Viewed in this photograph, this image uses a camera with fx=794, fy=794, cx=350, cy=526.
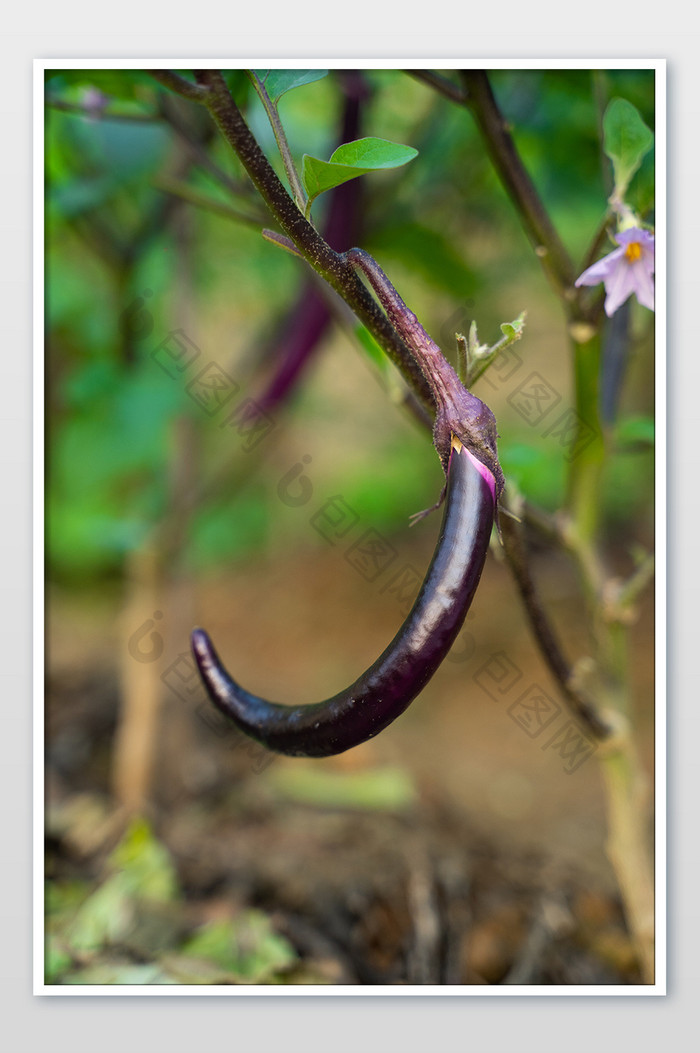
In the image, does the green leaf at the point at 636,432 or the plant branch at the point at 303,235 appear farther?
the green leaf at the point at 636,432

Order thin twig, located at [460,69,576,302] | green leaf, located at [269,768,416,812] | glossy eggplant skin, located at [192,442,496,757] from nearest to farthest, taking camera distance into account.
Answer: glossy eggplant skin, located at [192,442,496,757] → thin twig, located at [460,69,576,302] → green leaf, located at [269,768,416,812]

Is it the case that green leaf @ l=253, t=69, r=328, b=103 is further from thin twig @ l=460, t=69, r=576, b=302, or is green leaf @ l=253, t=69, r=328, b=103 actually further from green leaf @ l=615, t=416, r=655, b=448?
green leaf @ l=615, t=416, r=655, b=448

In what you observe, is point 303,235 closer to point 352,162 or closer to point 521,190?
point 352,162

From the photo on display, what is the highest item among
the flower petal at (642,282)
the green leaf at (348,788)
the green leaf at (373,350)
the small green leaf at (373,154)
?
the small green leaf at (373,154)

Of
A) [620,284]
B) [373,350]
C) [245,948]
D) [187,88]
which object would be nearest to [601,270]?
[620,284]

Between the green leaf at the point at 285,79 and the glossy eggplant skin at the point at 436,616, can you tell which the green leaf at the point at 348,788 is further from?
the green leaf at the point at 285,79

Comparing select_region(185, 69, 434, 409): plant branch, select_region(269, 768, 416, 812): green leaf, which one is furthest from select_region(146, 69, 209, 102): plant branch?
select_region(269, 768, 416, 812): green leaf

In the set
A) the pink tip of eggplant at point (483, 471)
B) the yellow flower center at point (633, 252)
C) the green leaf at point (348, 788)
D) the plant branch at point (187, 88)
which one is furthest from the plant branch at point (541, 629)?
the green leaf at point (348, 788)
